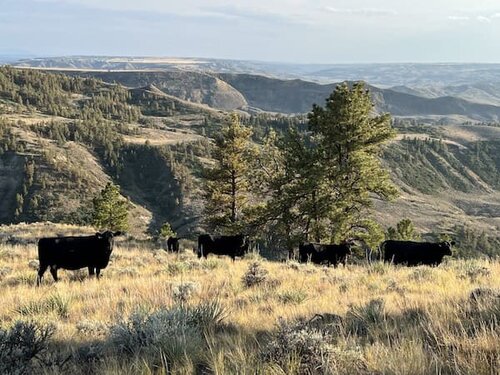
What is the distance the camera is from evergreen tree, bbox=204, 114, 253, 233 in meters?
38.5

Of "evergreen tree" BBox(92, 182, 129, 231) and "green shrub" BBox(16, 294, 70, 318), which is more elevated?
"green shrub" BBox(16, 294, 70, 318)

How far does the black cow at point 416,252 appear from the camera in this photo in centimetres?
1836

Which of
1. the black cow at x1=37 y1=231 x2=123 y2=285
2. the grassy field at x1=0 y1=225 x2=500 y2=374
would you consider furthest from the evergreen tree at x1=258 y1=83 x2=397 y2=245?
the grassy field at x1=0 y1=225 x2=500 y2=374

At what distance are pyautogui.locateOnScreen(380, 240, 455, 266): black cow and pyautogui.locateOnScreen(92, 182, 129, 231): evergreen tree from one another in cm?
3710

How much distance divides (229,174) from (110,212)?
19024 mm

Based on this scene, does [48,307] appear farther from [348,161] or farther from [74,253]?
[348,161]

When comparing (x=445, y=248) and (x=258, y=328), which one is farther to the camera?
(x=445, y=248)

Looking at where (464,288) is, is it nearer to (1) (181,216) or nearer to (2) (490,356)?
(2) (490,356)

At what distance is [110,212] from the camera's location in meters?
51.4

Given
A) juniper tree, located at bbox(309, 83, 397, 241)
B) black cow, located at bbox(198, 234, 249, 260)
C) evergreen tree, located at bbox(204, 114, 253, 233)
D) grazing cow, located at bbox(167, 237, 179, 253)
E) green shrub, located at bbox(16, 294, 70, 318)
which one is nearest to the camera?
green shrub, located at bbox(16, 294, 70, 318)

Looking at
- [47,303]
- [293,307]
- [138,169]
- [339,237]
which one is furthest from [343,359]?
[138,169]

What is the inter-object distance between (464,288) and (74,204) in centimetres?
12211

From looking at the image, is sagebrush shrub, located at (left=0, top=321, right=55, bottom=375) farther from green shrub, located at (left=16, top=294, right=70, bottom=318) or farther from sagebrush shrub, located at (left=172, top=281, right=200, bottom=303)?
sagebrush shrub, located at (left=172, top=281, right=200, bottom=303)

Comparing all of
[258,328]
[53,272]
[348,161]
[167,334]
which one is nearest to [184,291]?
[258,328]
